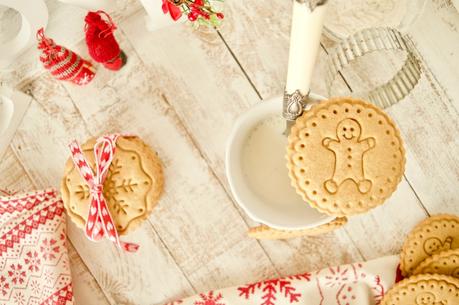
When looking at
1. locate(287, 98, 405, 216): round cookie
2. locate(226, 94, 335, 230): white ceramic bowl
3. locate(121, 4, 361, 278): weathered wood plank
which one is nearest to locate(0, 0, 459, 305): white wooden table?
locate(121, 4, 361, 278): weathered wood plank

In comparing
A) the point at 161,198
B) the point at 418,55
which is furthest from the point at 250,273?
the point at 418,55

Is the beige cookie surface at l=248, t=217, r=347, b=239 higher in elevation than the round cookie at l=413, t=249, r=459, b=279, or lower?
higher

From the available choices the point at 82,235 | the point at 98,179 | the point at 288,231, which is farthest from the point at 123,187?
the point at 288,231

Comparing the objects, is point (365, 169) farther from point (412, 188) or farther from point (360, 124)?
point (412, 188)

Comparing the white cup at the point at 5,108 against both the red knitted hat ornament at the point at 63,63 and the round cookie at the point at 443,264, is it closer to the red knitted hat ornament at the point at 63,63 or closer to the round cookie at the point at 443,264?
the red knitted hat ornament at the point at 63,63

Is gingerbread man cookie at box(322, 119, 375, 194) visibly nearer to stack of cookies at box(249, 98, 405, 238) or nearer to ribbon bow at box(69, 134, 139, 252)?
stack of cookies at box(249, 98, 405, 238)

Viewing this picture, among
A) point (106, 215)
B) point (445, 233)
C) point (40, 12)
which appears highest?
point (40, 12)

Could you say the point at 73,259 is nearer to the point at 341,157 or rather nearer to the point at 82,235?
the point at 82,235
